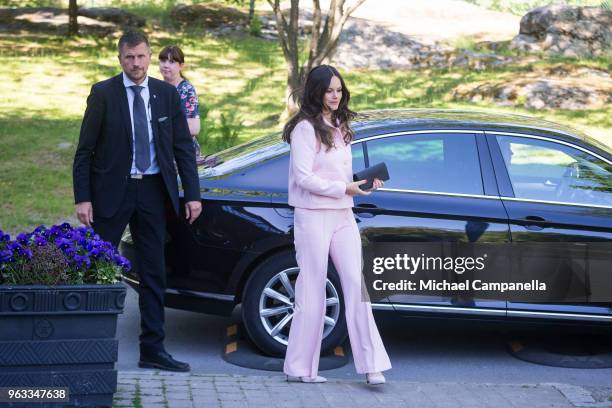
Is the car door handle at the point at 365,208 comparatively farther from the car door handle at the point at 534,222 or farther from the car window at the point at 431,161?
the car door handle at the point at 534,222

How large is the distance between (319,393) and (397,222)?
1.46 m

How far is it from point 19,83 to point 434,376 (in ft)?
43.6

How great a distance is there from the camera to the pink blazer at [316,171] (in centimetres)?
605

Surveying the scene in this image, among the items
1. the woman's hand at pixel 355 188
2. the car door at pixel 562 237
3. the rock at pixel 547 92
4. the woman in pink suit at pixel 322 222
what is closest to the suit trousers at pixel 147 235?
the woman in pink suit at pixel 322 222

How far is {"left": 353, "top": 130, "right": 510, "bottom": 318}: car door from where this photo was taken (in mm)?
7039

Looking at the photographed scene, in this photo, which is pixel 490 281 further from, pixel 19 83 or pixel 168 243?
pixel 19 83

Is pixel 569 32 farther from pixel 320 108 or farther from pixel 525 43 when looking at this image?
pixel 320 108

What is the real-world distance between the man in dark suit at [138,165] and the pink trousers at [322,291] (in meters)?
0.78

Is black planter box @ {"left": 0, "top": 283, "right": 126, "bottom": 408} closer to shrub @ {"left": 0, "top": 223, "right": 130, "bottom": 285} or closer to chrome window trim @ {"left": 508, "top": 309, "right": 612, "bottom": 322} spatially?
shrub @ {"left": 0, "top": 223, "right": 130, "bottom": 285}

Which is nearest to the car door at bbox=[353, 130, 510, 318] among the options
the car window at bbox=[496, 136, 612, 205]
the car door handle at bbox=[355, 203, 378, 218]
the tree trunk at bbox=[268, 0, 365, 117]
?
the car door handle at bbox=[355, 203, 378, 218]

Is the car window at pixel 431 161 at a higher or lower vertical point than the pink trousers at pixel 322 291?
higher

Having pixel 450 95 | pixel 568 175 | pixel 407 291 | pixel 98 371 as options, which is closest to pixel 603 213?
pixel 568 175

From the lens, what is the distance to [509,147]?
738cm

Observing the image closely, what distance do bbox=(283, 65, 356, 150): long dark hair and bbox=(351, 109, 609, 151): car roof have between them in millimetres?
1000
